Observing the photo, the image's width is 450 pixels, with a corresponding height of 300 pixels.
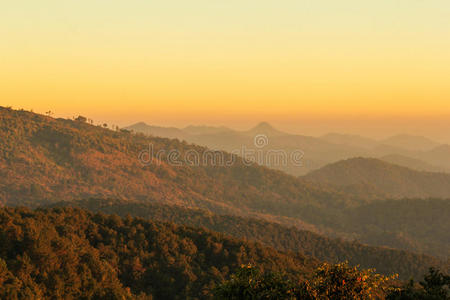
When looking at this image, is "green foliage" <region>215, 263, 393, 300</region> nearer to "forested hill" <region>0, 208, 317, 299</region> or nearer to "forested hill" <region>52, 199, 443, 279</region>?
"forested hill" <region>0, 208, 317, 299</region>

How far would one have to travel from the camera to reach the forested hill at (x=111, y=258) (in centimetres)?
4128

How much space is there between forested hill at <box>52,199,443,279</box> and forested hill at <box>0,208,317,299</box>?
41.4 meters

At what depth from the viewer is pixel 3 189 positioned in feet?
590

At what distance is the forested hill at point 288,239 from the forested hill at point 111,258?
41393 millimetres

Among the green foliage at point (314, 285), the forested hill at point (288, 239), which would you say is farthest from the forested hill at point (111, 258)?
the forested hill at point (288, 239)

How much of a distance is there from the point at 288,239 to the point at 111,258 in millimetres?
87271

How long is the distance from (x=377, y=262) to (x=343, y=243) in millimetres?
15464

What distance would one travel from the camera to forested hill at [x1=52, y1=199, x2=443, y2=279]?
115250 millimetres

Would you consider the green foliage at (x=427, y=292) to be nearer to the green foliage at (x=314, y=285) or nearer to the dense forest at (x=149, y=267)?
the dense forest at (x=149, y=267)

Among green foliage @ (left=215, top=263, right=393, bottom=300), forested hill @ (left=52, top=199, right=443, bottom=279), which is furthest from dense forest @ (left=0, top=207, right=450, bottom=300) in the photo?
forested hill @ (left=52, top=199, right=443, bottom=279)

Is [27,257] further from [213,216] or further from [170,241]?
[213,216]

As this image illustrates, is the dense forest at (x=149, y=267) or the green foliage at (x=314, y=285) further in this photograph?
the dense forest at (x=149, y=267)

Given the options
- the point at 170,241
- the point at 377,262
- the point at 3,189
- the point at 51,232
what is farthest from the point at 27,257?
the point at 3,189

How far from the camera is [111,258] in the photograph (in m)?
58.6
